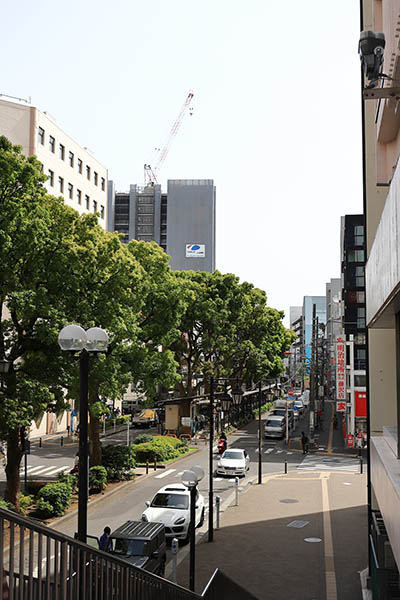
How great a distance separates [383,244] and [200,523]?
743 inches

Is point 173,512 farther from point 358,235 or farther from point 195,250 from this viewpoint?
point 195,250

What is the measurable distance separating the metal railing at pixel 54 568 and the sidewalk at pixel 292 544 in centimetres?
1017

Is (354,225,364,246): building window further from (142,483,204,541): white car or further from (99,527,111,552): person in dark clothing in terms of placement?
(99,527,111,552): person in dark clothing

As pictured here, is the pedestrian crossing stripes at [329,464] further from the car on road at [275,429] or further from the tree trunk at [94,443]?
the tree trunk at [94,443]

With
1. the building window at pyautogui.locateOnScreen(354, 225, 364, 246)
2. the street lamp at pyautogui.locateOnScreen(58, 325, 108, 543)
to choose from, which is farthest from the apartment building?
the street lamp at pyautogui.locateOnScreen(58, 325, 108, 543)

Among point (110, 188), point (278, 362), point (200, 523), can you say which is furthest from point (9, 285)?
point (110, 188)

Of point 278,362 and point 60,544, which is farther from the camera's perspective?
point 278,362

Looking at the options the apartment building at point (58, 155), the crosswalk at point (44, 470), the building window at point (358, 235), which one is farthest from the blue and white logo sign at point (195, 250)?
the crosswalk at point (44, 470)

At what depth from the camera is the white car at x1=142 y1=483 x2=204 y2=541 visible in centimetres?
2066

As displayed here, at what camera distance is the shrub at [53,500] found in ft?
76.9

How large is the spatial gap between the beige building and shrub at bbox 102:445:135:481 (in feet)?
59.7

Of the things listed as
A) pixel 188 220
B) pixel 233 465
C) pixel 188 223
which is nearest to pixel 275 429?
pixel 233 465

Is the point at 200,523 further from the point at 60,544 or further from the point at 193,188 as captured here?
the point at 193,188

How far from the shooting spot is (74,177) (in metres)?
59.2
